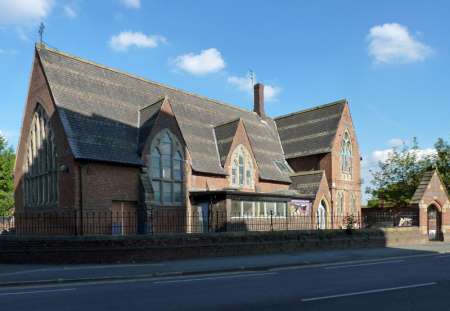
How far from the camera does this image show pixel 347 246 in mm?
23016

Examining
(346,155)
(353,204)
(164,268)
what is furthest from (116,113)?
(353,204)

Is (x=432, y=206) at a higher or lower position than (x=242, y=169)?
lower

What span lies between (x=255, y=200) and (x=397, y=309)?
1753 centimetres

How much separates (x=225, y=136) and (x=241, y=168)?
2.53 m

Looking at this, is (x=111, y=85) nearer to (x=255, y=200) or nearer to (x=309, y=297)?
(x=255, y=200)

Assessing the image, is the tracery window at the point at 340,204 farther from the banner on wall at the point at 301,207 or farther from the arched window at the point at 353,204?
the banner on wall at the point at 301,207

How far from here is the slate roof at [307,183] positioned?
3173cm

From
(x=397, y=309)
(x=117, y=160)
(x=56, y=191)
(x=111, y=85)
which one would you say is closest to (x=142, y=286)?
(x=397, y=309)

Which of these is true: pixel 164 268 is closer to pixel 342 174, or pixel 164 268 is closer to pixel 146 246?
pixel 146 246

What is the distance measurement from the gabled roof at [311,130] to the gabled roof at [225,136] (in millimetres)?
8733

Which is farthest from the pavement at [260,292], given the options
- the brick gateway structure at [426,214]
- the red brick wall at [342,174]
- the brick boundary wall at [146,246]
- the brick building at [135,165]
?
the red brick wall at [342,174]

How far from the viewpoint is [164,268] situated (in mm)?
15016

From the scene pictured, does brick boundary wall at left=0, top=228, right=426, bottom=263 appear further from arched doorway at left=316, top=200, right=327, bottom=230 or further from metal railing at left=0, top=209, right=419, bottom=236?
arched doorway at left=316, top=200, right=327, bottom=230

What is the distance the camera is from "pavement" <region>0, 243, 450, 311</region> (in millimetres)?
8617
